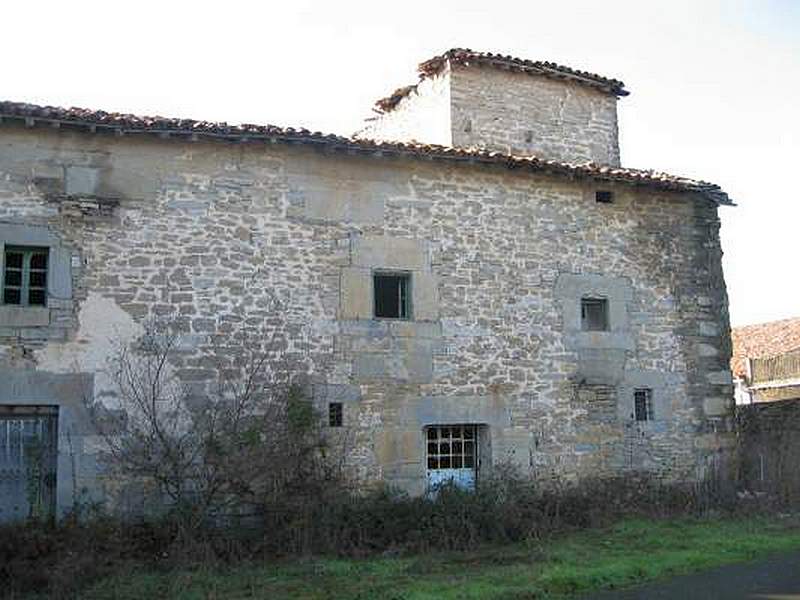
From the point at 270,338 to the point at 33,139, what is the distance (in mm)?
3835

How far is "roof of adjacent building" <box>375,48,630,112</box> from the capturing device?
15.9 metres

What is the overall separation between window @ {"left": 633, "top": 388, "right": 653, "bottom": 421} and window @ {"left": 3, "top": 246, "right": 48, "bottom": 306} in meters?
8.76

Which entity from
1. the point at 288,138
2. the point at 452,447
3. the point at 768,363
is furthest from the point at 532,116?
the point at 768,363

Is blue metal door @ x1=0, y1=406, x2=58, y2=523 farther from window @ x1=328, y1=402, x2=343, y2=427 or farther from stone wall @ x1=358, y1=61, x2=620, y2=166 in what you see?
stone wall @ x1=358, y1=61, x2=620, y2=166

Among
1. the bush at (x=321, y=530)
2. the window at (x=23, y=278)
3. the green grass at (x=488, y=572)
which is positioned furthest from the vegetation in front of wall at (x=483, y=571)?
the window at (x=23, y=278)

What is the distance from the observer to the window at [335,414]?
11523 mm

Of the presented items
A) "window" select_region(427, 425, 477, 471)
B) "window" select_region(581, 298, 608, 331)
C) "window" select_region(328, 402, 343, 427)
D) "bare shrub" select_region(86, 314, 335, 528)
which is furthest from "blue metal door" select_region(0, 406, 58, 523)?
"window" select_region(581, 298, 608, 331)

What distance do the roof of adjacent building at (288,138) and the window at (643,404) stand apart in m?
3.36

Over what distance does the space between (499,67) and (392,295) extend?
614cm

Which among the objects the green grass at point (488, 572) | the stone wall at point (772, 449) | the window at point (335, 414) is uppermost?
the window at point (335, 414)

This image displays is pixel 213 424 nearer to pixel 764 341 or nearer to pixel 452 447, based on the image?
pixel 452 447

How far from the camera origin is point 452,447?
41.0 feet

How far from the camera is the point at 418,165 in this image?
1265 centimetres

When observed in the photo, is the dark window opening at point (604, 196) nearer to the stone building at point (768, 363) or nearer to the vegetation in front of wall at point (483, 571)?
the vegetation in front of wall at point (483, 571)
